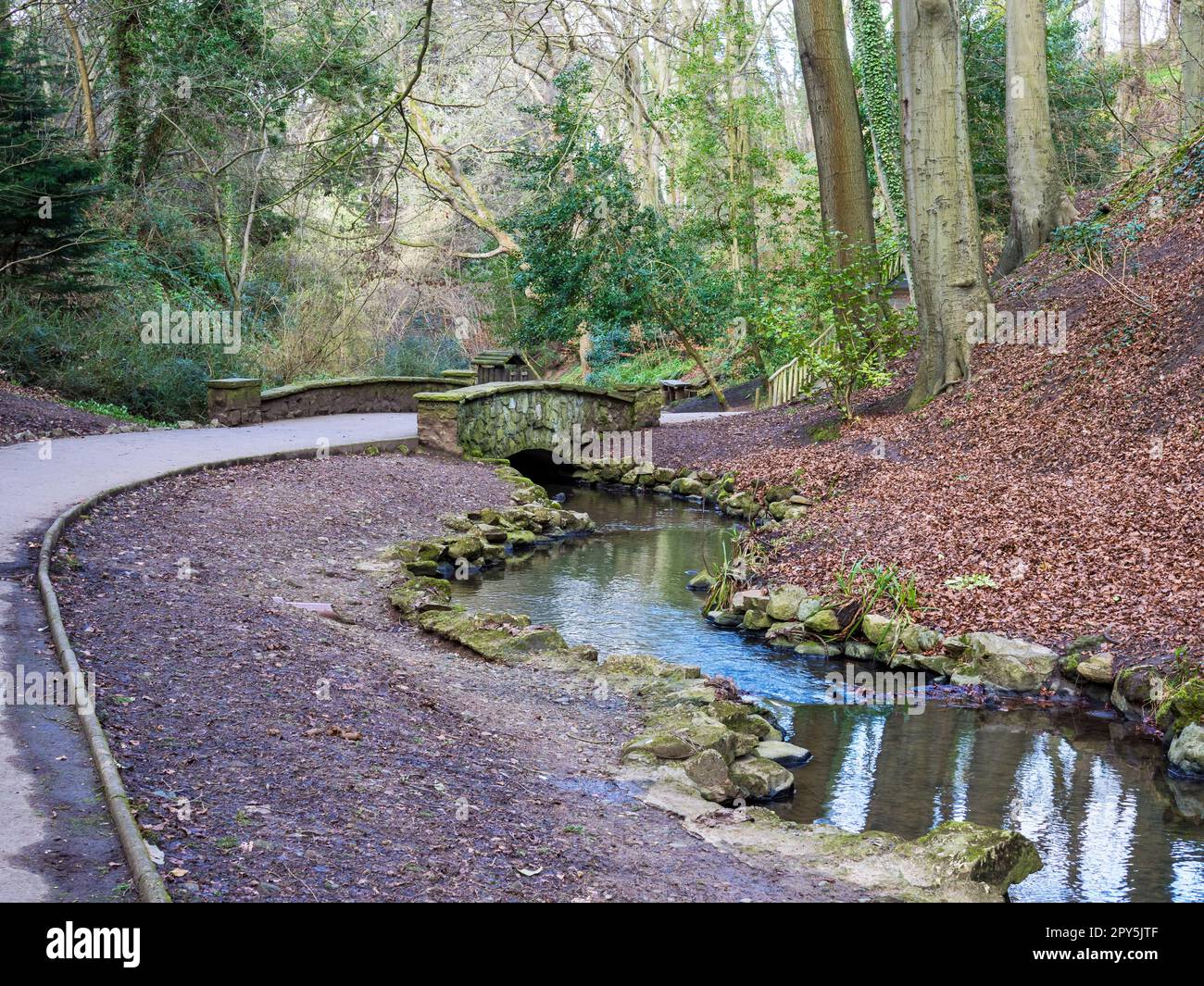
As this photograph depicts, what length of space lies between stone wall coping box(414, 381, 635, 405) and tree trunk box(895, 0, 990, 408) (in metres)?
6.19

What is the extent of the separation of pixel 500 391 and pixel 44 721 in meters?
12.8

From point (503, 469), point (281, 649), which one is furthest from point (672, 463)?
point (281, 649)

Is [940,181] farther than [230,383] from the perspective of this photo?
No

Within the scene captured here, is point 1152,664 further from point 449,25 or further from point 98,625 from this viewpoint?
point 449,25

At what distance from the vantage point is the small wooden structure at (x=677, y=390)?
2555cm

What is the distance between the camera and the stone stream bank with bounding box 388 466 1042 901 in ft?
17.0

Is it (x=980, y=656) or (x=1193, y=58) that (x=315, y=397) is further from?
(x=1193, y=58)

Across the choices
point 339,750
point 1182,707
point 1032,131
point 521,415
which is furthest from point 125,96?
point 1182,707

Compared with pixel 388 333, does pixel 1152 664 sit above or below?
below

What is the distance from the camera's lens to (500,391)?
57.1ft

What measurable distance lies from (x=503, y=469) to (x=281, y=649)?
992 centimetres

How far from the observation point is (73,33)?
62.2 feet

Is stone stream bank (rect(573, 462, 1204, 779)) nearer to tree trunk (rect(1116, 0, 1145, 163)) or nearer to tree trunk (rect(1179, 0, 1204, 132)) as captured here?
tree trunk (rect(1179, 0, 1204, 132))
